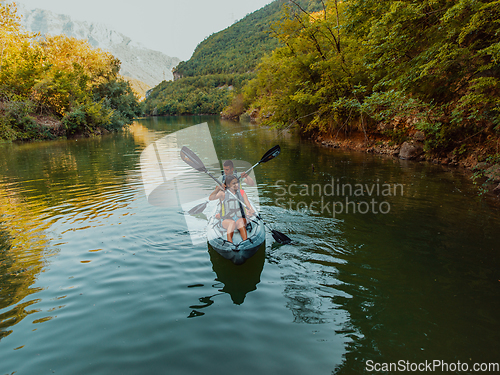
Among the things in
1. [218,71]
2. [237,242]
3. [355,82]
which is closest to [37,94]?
[355,82]

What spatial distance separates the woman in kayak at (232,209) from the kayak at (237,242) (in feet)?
0.31

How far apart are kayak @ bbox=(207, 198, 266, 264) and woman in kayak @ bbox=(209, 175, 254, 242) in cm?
9

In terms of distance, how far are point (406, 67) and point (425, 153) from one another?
5.92 m

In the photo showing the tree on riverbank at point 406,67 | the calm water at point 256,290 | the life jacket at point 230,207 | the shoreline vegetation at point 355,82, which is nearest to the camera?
the calm water at point 256,290

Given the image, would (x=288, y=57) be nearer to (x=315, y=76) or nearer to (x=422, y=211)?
(x=315, y=76)

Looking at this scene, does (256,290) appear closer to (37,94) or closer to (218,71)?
(37,94)

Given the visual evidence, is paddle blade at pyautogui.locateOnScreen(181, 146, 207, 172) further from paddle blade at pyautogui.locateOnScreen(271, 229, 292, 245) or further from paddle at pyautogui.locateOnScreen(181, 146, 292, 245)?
paddle blade at pyautogui.locateOnScreen(271, 229, 292, 245)

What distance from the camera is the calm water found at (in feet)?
10.1

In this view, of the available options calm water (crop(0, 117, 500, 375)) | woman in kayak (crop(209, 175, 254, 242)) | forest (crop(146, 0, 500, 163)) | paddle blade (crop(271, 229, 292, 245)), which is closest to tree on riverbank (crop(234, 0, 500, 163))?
forest (crop(146, 0, 500, 163))

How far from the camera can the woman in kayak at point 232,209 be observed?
5.08 metres

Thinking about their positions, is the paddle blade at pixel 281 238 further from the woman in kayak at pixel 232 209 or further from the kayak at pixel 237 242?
the woman in kayak at pixel 232 209

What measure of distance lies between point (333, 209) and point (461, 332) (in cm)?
445

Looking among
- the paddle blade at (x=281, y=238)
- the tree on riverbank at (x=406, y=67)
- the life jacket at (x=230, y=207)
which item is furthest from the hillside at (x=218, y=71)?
the paddle blade at (x=281, y=238)

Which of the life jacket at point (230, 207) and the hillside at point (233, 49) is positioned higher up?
the hillside at point (233, 49)
